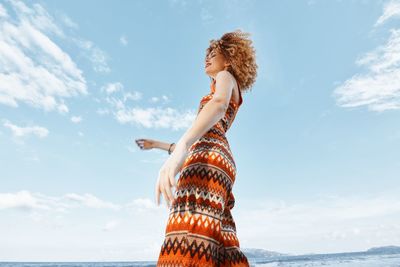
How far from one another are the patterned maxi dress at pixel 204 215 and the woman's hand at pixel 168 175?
0.85ft

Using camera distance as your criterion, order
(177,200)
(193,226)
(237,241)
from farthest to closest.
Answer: (237,241), (177,200), (193,226)

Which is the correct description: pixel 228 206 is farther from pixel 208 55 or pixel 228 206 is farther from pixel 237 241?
pixel 208 55

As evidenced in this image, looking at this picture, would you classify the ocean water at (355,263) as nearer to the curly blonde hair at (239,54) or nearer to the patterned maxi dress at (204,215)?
the curly blonde hair at (239,54)

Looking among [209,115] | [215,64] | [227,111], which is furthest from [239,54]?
[209,115]

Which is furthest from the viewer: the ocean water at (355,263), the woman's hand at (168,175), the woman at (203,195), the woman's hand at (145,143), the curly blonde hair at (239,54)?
the ocean water at (355,263)

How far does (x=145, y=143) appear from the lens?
3.05 metres

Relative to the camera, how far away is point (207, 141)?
83.6 inches

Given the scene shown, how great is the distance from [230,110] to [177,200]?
0.90 m

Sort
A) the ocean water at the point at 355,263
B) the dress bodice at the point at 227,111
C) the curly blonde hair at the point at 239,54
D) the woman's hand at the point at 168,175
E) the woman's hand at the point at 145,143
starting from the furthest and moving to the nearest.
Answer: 1. the ocean water at the point at 355,263
2. the woman's hand at the point at 145,143
3. the curly blonde hair at the point at 239,54
4. the dress bodice at the point at 227,111
5. the woman's hand at the point at 168,175

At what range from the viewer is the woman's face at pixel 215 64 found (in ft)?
8.86

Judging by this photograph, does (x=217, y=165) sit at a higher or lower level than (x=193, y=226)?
higher

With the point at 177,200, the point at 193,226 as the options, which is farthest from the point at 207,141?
the point at 193,226

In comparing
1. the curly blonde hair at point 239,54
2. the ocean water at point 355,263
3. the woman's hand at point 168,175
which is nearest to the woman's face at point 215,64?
the curly blonde hair at point 239,54

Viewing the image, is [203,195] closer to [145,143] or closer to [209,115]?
[209,115]
